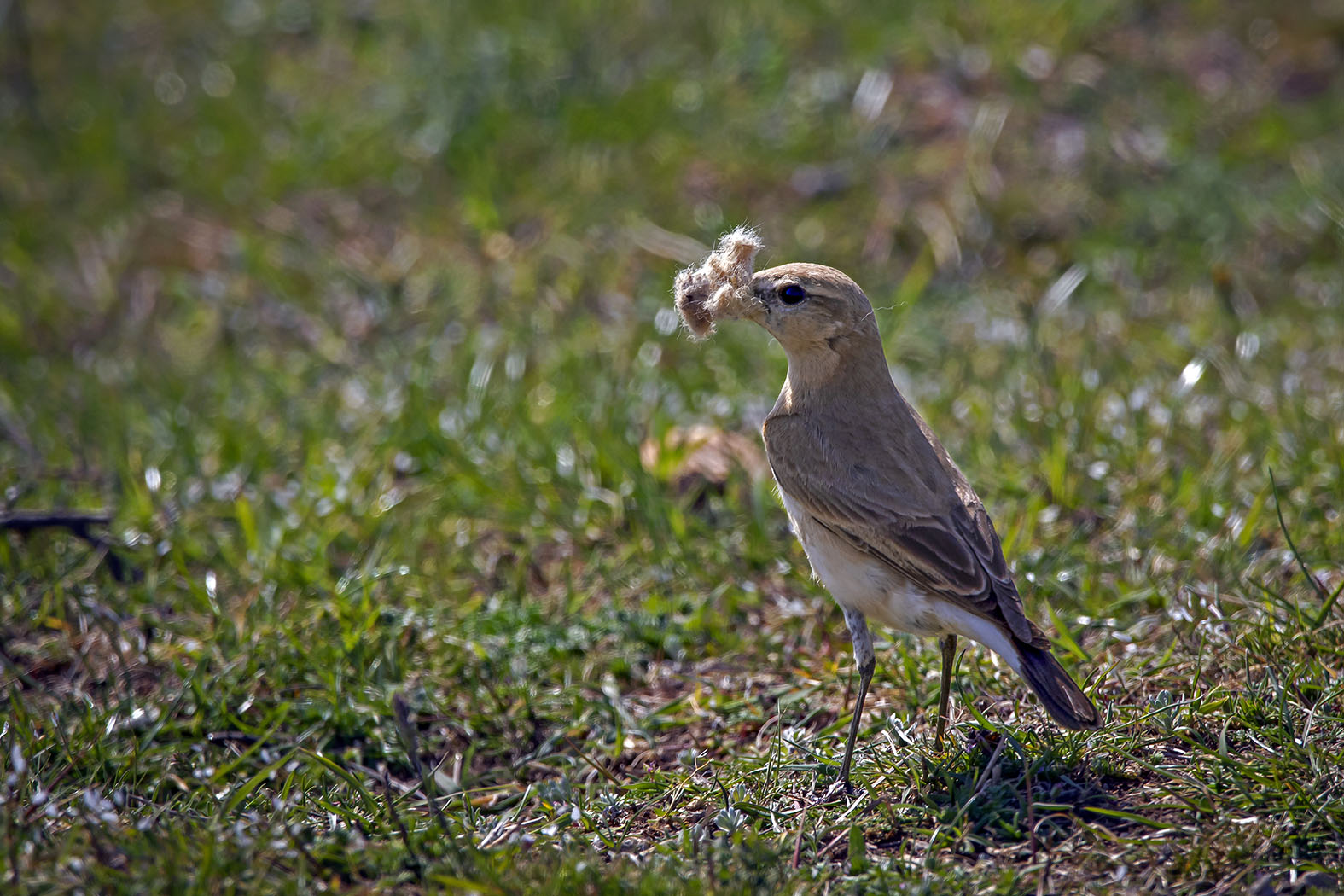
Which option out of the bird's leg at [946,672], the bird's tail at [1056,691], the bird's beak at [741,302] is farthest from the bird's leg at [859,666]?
the bird's beak at [741,302]

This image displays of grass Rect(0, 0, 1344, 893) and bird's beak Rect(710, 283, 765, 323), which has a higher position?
bird's beak Rect(710, 283, 765, 323)

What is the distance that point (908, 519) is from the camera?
4426 millimetres

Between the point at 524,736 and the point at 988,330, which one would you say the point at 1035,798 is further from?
the point at 988,330

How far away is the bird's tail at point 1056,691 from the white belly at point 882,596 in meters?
0.06

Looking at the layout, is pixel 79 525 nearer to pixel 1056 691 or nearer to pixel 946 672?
pixel 946 672

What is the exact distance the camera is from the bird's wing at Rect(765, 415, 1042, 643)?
420cm

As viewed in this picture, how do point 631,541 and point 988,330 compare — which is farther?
point 988,330

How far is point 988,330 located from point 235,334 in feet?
15.1

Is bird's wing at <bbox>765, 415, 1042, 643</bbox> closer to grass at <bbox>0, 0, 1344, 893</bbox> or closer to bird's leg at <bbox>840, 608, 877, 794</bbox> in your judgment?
bird's leg at <bbox>840, 608, 877, 794</bbox>

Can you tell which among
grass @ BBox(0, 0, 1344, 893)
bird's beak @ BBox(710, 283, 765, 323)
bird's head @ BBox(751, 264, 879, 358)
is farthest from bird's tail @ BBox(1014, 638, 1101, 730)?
bird's beak @ BBox(710, 283, 765, 323)

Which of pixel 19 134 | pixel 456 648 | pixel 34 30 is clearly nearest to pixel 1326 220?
pixel 456 648

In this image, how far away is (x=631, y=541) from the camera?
232 inches

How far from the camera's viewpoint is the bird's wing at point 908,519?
13.8ft

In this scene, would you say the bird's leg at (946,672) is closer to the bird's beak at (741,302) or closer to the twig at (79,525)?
the bird's beak at (741,302)
